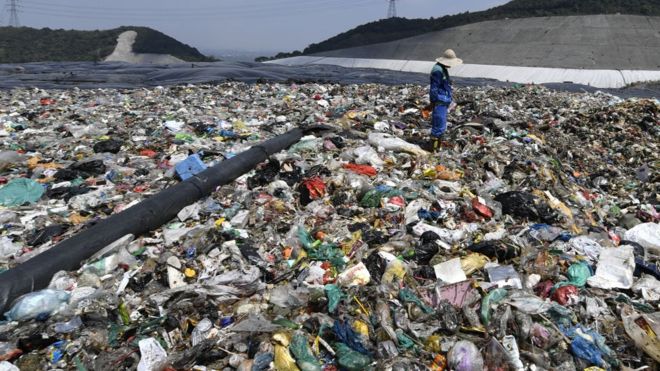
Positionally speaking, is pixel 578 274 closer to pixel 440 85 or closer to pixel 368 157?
pixel 368 157

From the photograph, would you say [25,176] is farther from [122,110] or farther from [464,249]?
[464,249]

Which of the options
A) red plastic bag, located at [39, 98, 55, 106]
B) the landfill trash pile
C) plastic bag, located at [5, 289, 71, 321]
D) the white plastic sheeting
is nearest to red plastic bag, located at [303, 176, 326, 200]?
the landfill trash pile

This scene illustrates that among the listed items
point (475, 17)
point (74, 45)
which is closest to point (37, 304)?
point (74, 45)

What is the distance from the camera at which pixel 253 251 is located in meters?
3.53

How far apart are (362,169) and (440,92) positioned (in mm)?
1893

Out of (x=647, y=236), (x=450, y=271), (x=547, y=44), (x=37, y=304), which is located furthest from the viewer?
(x=547, y=44)

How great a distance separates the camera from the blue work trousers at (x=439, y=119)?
242 inches

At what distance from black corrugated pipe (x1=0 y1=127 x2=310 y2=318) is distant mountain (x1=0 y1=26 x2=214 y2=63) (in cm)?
2412

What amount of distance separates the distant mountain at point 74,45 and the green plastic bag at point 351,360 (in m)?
27.0

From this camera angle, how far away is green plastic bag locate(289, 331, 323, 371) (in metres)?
2.32

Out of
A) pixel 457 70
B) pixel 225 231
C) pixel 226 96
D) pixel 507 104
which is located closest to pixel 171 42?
pixel 457 70

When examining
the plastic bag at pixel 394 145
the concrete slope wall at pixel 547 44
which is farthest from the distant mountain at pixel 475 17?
the plastic bag at pixel 394 145

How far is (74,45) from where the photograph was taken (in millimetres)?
26797

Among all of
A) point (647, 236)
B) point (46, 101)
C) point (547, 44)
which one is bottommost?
point (647, 236)
